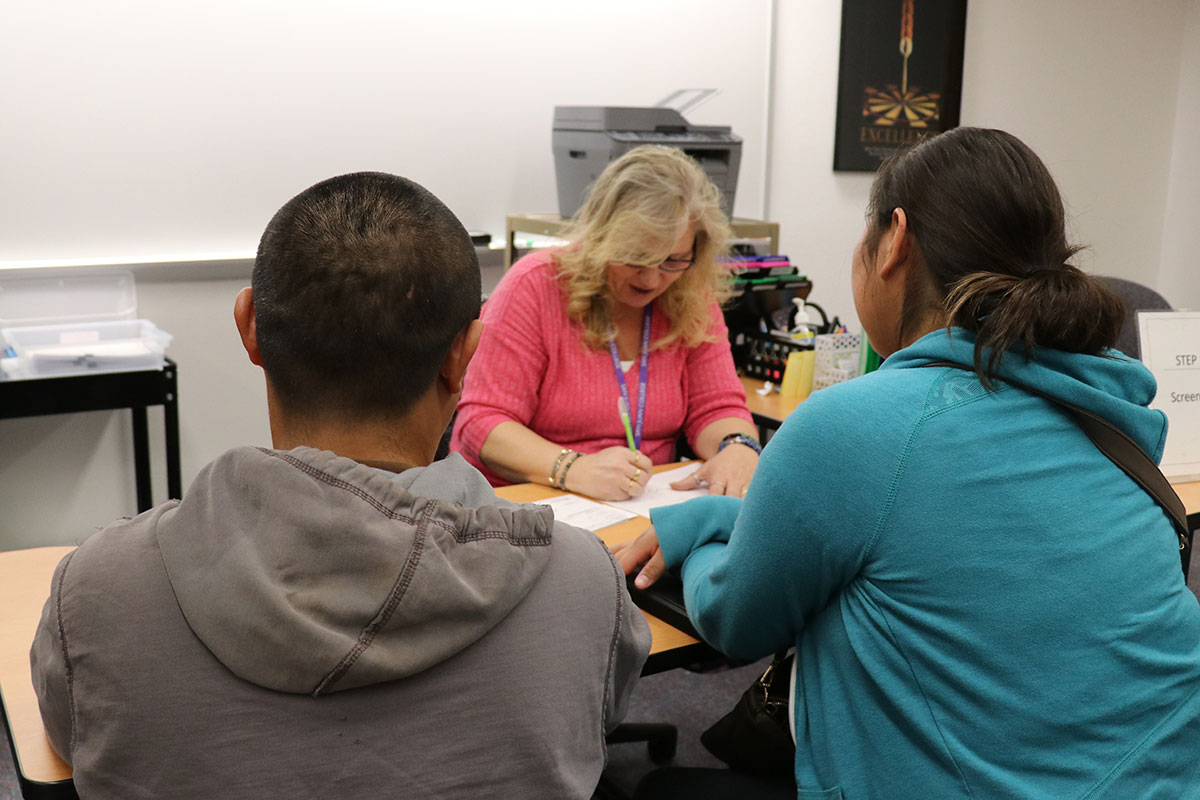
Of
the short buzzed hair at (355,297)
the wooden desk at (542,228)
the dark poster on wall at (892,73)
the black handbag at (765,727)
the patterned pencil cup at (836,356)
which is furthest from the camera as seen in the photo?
the dark poster on wall at (892,73)

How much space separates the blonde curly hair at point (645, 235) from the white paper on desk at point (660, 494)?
333mm

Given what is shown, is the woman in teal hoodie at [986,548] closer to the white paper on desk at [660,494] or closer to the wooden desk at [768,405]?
the white paper on desk at [660,494]

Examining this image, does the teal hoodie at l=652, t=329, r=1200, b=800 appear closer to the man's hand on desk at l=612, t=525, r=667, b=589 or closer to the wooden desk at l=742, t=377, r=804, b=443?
the man's hand on desk at l=612, t=525, r=667, b=589

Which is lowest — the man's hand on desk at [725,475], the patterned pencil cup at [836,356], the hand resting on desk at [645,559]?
the man's hand on desk at [725,475]

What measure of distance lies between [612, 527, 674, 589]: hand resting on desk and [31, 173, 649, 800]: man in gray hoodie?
513 mm

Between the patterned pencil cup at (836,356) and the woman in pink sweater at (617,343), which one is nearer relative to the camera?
the woman in pink sweater at (617,343)

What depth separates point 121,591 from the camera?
0.80m

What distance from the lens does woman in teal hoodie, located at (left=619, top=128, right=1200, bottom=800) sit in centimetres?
104

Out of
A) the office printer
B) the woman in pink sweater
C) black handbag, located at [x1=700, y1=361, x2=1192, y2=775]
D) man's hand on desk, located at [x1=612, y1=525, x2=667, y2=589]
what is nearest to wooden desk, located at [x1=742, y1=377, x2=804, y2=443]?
the woman in pink sweater

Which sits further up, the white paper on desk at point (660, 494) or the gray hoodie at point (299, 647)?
the gray hoodie at point (299, 647)

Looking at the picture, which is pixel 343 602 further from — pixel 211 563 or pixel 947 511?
pixel 947 511

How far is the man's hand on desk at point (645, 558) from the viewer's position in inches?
57.0

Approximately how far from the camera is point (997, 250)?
1.14 metres

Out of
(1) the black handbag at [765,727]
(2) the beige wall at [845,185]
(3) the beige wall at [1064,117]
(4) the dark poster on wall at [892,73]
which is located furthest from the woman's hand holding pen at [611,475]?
Answer: (4) the dark poster on wall at [892,73]
